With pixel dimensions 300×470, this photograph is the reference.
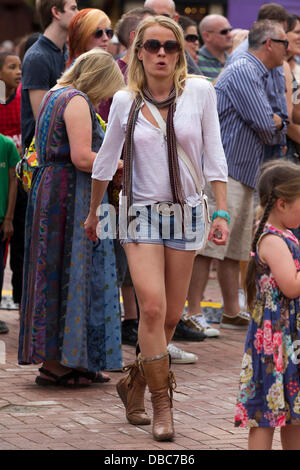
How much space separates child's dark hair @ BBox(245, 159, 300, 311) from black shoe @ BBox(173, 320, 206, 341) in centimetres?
332

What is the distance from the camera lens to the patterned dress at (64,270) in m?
6.45

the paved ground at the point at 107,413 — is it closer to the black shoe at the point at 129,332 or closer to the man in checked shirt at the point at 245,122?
the black shoe at the point at 129,332

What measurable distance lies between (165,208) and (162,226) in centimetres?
9

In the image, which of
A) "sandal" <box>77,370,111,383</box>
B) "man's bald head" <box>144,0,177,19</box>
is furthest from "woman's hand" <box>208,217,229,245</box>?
"man's bald head" <box>144,0,177,19</box>

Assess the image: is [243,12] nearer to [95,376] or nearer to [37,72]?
[37,72]

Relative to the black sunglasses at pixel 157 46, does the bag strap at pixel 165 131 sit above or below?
below

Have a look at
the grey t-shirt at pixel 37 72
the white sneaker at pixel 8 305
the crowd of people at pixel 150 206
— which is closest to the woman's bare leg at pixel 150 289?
the crowd of people at pixel 150 206

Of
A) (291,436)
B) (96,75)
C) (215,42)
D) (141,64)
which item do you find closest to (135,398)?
(291,436)

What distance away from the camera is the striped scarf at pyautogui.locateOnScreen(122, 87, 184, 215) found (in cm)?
540

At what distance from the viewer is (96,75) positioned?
6469 millimetres

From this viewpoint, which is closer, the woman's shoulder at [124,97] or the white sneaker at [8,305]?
the woman's shoulder at [124,97]

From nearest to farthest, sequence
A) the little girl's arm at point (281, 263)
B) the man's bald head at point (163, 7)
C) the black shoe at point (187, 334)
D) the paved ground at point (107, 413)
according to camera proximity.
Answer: the little girl's arm at point (281, 263) < the paved ground at point (107, 413) < the black shoe at point (187, 334) < the man's bald head at point (163, 7)

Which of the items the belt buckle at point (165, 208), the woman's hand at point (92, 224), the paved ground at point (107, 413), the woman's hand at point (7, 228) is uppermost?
the belt buckle at point (165, 208)
